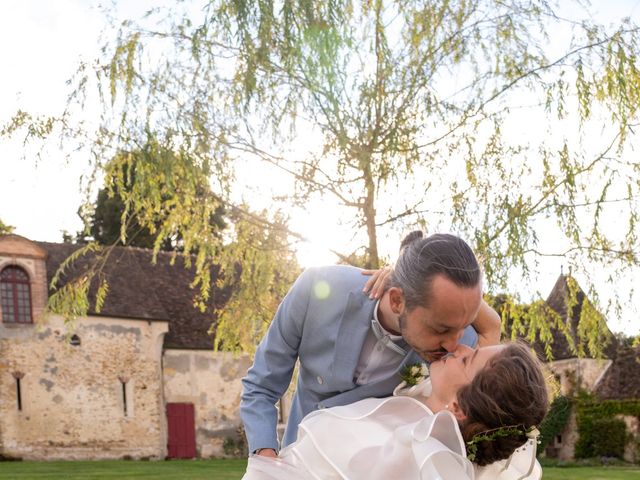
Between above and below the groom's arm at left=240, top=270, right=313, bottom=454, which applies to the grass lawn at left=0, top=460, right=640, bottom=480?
below

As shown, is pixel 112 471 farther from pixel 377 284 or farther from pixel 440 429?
pixel 440 429

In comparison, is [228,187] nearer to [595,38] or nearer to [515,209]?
[515,209]

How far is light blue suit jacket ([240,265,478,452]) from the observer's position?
3848 millimetres

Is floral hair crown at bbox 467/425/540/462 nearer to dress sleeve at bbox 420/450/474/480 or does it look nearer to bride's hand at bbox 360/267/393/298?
dress sleeve at bbox 420/450/474/480

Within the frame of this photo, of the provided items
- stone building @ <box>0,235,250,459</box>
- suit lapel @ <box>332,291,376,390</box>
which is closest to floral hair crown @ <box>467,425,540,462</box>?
suit lapel @ <box>332,291,376,390</box>

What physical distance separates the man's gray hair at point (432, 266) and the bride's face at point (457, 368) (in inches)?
11.6

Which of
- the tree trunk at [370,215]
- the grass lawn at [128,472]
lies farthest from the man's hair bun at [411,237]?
the grass lawn at [128,472]

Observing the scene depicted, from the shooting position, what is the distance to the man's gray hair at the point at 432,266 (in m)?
3.36

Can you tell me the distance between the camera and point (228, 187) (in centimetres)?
1116

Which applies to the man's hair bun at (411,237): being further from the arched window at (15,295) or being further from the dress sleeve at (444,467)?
the arched window at (15,295)

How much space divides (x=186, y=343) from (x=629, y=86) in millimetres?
19634

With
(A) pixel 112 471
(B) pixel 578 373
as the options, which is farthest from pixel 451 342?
(B) pixel 578 373

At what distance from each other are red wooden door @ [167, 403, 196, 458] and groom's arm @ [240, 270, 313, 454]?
23885 millimetres

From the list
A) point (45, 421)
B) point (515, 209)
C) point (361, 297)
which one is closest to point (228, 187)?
point (515, 209)
